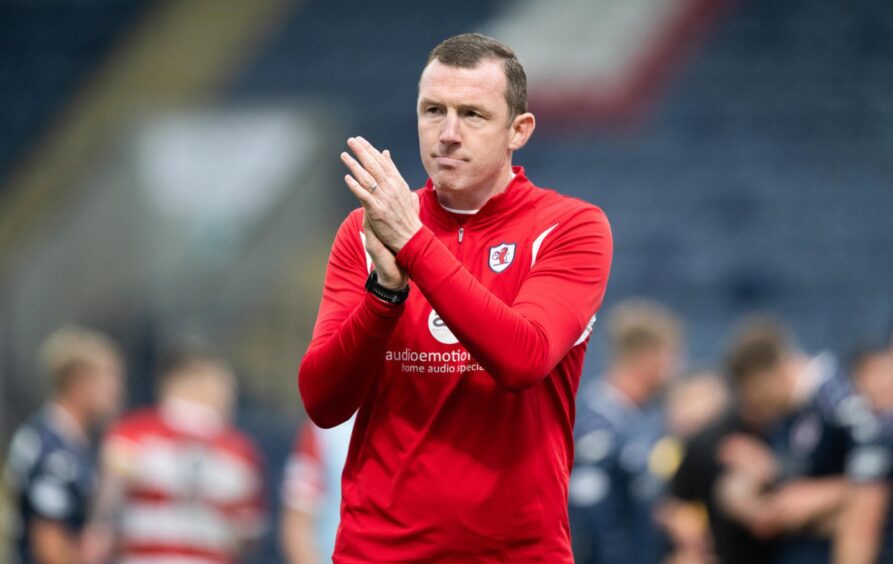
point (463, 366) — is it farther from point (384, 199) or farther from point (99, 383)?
point (99, 383)

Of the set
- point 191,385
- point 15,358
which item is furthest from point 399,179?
point 15,358

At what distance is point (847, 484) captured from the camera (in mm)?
5801

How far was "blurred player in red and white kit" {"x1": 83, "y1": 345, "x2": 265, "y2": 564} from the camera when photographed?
699 centimetres

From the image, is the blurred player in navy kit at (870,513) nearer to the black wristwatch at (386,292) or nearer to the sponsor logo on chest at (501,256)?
the sponsor logo on chest at (501,256)

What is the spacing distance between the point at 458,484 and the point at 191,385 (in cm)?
458

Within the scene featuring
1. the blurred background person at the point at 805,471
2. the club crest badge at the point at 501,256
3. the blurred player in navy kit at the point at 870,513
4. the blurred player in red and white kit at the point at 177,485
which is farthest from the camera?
the blurred player in red and white kit at the point at 177,485

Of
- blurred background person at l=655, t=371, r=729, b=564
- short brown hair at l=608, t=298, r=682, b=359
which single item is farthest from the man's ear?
short brown hair at l=608, t=298, r=682, b=359

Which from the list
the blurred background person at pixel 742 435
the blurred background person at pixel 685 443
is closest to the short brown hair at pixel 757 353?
the blurred background person at pixel 742 435

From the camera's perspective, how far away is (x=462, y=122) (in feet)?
8.98

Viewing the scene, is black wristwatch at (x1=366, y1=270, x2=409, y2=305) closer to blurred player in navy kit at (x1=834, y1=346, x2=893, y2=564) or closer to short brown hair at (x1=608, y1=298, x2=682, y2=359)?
blurred player in navy kit at (x1=834, y1=346, x2=893, y2=564)

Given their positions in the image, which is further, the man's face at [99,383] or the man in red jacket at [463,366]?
the man's face at [99,383]

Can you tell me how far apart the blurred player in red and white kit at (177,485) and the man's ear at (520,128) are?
4.52m

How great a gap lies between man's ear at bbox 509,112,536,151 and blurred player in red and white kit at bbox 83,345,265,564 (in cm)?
452

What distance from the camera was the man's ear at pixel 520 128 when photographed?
9.32 ft
